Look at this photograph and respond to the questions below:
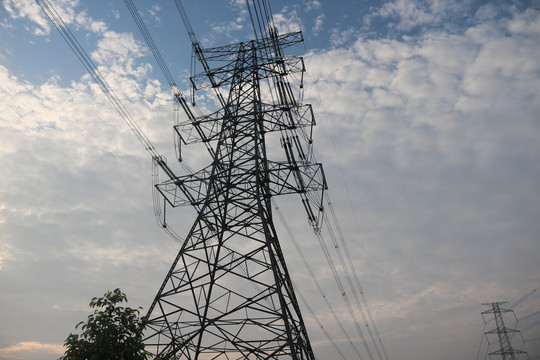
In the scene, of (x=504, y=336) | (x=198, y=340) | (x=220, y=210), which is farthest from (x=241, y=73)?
(x=504, y=336)

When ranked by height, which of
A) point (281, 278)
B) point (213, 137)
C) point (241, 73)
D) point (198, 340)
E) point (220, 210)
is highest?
point (241, 73)

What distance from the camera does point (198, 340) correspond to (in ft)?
42.9

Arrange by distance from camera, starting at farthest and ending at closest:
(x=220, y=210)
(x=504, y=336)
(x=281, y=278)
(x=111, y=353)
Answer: (x=504, y=336)
(x=220, y=210)
(x=281, y=278)
(x=111, y=353)

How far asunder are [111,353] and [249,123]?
1188cm

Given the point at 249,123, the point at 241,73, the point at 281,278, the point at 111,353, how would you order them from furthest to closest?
1. the point at 241,73
2. the point at 249,123
3. the point at 281,278
4. the point at 111,353

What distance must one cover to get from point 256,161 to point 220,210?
2.67 m

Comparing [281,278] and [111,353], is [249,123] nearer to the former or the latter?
[281,278]

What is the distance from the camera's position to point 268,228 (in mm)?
14633

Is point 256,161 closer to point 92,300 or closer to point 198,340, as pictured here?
point 198,340

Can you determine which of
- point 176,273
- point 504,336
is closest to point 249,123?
point 176,273

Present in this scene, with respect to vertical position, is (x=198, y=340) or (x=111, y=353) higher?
(x=198, y=340)

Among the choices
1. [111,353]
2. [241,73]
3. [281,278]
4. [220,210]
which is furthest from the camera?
[241,73]

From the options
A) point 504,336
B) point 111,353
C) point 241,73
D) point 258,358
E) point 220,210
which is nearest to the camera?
point 111,353

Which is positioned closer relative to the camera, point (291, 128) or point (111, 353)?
point (111, 353)
